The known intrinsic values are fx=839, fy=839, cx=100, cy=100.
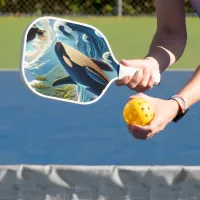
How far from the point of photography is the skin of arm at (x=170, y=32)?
7.51 feet

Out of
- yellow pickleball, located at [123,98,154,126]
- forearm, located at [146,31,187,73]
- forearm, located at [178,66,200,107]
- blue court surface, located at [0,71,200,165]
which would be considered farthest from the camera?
blue court surface, located at [0,71,200,165]

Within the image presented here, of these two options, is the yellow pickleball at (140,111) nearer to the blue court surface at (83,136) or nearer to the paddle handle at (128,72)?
the paddle handle at (128,72)

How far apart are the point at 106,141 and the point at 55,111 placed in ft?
2.68

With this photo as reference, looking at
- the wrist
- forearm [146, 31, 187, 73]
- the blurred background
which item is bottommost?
the blurred background

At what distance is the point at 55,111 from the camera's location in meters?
5.68

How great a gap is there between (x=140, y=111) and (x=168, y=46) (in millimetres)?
410

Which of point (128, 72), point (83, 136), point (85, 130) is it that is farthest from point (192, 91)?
point (85, 130)

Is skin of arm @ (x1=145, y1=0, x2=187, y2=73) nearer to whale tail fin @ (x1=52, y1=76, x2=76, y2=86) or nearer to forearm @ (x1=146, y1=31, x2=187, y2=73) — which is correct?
forearm @ (x1=146, y1=31, x2=187, y2=73)

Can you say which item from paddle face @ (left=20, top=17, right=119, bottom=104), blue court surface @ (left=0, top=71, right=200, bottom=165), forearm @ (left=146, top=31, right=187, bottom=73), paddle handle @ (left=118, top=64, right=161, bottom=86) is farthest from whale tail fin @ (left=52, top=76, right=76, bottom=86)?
blue court surface @ (left=0, top=71, right=200, bottom=165)

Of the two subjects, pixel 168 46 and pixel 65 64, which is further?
pixel 168 46

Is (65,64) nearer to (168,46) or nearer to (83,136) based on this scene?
(168,46)

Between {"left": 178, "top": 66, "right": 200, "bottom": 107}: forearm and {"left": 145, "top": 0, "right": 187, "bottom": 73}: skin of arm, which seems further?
{"left": 145, "top": 0, "right": 187, "bottom": 73}: skin of arm

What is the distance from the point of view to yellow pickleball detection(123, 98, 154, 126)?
1.96 meters

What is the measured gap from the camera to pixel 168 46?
230cm
